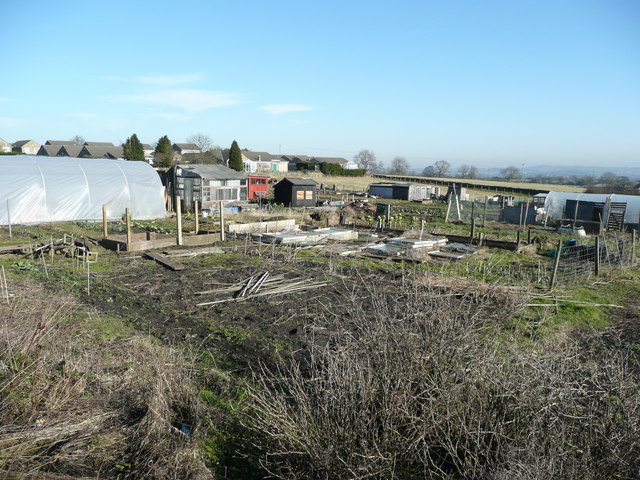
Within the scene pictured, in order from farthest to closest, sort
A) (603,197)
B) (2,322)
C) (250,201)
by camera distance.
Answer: (250,201), (603,197), (2,322)

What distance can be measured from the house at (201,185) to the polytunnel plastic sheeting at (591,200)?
19.7 metres

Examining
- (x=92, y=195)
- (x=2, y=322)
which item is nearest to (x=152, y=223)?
(x=92, y=195)

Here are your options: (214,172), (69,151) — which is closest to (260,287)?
(214,172)

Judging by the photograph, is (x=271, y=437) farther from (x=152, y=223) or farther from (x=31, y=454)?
(x=152, y=223)

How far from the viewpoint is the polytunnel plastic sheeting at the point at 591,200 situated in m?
26.0

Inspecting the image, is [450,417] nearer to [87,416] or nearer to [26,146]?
[87,416]

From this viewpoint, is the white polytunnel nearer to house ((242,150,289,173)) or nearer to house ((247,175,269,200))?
house ((247,175,269,200))

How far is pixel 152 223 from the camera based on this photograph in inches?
936

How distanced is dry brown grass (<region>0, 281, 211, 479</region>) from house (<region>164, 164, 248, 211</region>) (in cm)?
2228

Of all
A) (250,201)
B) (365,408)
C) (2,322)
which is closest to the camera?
(365,408)

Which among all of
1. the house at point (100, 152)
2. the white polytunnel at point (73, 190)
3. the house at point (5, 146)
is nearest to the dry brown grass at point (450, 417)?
the white polytunnel at point (73, 190)

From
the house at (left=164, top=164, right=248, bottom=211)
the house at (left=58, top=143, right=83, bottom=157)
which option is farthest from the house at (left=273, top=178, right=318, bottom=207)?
the house at (left=58, top=143, right=83, bottom=157)

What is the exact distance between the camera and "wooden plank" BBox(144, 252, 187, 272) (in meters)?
13.6

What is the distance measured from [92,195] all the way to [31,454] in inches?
862
